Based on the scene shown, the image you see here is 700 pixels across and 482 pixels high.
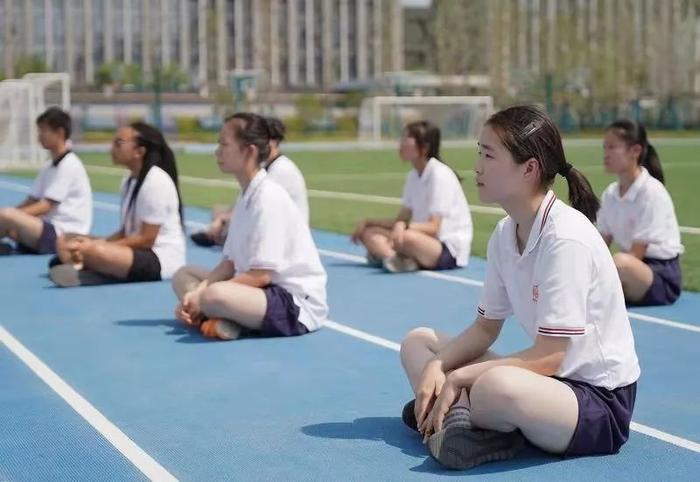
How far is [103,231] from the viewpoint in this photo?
14.0 m

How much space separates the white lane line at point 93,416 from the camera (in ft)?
14.6

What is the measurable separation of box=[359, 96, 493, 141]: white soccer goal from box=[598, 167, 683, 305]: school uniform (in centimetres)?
3630

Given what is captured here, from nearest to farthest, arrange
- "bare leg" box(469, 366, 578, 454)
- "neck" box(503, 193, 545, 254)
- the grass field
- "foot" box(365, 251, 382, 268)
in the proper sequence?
"bare leg" box(469, 366, 578, 454)
"neck" box(503, 193, 545, 254)
"foot" box(365, 251, 382, 268)
the grass field

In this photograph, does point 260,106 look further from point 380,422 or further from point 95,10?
point 380,422

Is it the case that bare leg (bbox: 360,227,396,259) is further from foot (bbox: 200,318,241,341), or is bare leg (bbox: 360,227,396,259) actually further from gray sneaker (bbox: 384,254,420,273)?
foot (bbox: 200,318,241,341)

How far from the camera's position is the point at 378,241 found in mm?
10133

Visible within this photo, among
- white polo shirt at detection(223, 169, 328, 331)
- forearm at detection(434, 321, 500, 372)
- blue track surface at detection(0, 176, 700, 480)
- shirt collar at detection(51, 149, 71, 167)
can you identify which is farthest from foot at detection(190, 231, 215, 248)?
forearm at detection(434, 321, 500, 372)

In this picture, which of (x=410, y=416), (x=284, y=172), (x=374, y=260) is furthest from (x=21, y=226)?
(x=410, y=416)

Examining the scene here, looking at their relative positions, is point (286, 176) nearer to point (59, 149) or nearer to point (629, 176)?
point (59, 149)

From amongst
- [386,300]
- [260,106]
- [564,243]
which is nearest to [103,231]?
[386,300]

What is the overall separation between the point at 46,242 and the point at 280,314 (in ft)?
16.2

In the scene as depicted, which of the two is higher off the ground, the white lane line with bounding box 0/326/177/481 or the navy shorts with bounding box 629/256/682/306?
the navy shorts with bounding box 629/256/682/306

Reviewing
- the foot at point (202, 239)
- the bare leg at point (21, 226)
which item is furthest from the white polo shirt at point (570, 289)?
the foot at point (202, 239)

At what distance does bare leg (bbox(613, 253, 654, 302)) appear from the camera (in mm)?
7840
